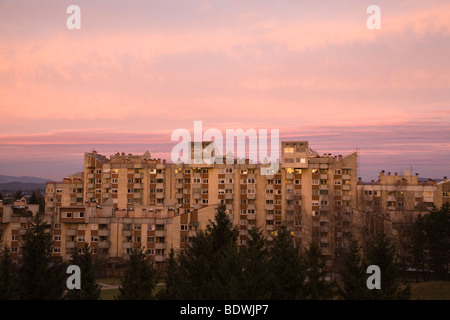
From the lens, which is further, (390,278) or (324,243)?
(324,243)

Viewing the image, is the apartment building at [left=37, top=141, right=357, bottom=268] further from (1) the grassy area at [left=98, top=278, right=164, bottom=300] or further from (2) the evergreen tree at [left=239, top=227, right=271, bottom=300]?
(2) the evergreen tree at [left=239, top=227, right=271, bottom=300]

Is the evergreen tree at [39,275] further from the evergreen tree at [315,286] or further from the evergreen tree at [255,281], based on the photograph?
the evergreen tree at [315,286]

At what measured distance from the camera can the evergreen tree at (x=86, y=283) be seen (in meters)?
31.1

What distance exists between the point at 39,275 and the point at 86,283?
11.6 feet

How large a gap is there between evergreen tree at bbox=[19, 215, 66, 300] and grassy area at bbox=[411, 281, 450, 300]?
29.8 m

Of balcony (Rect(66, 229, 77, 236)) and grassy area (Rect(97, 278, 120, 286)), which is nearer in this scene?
grassy area (Rect(97, 278, 120, 286))

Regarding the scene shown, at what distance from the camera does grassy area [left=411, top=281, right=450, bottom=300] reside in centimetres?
4153

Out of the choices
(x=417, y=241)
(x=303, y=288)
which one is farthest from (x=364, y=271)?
(x=417, y=241)

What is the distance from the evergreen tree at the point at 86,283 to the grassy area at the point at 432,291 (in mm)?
27266

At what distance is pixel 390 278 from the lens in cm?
2889

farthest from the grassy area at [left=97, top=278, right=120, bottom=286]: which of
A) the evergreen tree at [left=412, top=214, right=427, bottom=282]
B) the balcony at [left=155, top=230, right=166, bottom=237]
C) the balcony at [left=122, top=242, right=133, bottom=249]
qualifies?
the evergreen tree at [left=412, top=214, right=427, bottom=282]

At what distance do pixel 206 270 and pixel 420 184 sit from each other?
65331 millimetres

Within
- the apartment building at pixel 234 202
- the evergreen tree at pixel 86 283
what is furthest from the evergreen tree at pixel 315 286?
the apartment building at pixel 234 202

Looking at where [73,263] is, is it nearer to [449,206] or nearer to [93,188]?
[449,206]
